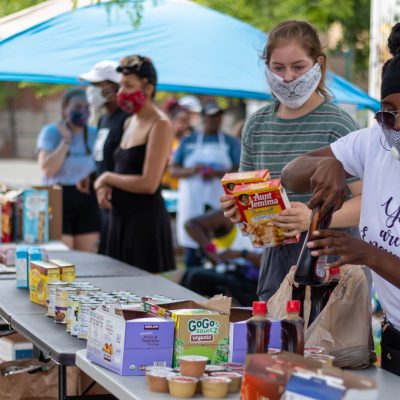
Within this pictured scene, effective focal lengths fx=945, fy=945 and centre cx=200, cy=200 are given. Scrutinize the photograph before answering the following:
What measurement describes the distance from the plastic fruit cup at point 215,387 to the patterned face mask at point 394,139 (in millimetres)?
837

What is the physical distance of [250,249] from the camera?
790 cm

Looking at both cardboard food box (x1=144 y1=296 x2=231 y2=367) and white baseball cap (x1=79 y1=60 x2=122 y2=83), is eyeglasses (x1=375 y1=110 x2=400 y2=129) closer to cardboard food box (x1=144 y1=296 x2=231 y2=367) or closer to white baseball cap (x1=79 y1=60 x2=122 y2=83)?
cardboard food box (x1=144 y1=296 x2=231 y2=367)

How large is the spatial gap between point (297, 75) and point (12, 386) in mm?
1856

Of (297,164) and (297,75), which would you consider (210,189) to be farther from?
(297,164)

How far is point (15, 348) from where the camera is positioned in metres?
4.91

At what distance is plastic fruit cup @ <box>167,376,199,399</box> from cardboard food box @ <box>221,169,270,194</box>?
3.77ft

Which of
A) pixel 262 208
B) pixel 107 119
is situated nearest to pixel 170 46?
pixel 107 119

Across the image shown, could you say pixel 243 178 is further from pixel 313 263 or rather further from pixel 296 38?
pixel 313 263

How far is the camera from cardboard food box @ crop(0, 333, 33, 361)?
16.1 ft

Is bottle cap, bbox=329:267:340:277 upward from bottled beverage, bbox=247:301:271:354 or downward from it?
upward

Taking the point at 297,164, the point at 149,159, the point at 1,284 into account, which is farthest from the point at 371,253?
the point at 149,159

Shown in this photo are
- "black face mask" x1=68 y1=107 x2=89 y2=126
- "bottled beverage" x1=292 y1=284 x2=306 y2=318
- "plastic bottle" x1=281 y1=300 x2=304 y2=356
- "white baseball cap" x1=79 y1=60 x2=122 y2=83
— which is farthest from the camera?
"black face mask" x1=68 y1=107 x2=89 y2=126

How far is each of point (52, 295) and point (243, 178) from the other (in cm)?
90

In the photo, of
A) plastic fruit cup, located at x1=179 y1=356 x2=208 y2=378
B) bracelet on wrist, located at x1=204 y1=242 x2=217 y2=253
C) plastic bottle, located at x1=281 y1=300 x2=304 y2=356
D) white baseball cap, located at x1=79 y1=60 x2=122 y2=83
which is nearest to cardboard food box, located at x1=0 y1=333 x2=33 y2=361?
white baseball cap, located at x1=79 y1=60 x2=122 y2=83
